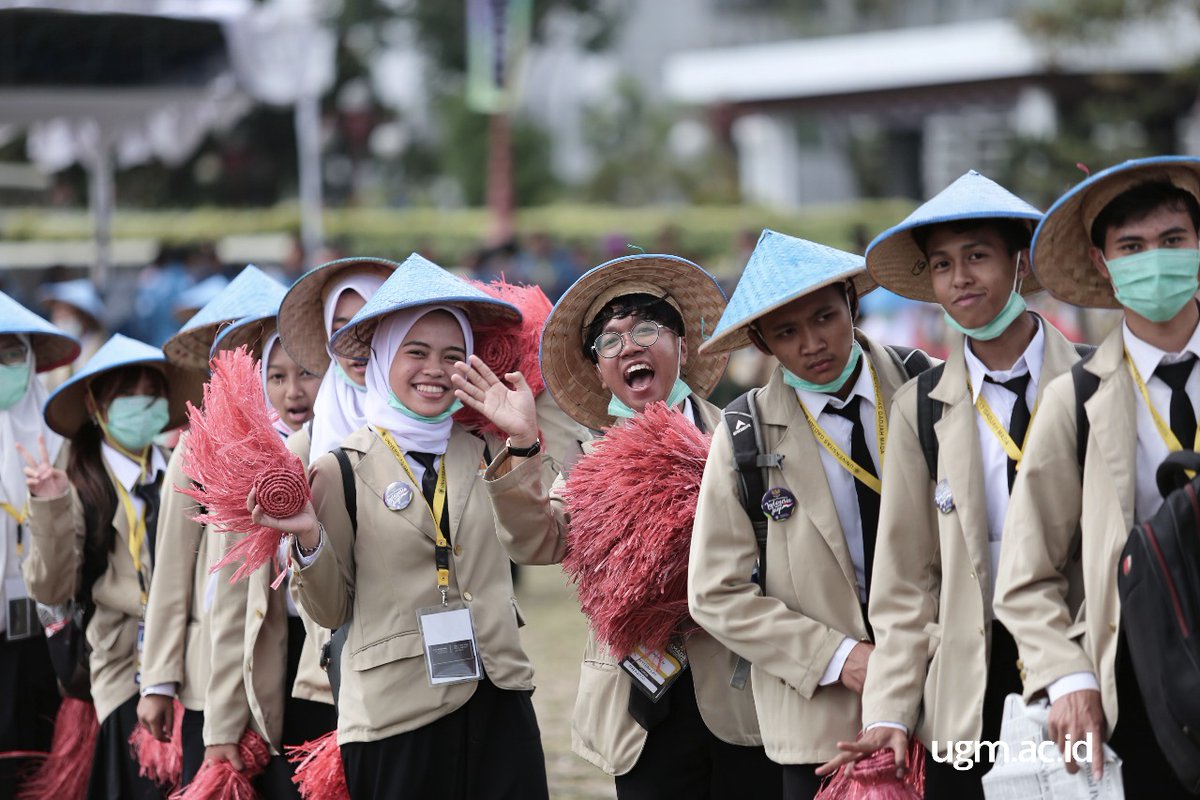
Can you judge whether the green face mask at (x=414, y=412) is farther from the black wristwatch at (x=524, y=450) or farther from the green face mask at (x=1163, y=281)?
the green face mask at (x=1163, y=281)

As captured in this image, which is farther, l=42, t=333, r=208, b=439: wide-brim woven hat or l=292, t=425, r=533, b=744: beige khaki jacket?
l=42, t=333, r=208, b=439: wide-brim woven hat

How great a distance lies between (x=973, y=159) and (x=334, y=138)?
16.1 m

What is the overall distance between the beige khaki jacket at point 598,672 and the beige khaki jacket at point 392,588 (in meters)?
0.20

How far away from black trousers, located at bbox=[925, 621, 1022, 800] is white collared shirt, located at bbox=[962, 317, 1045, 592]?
0.09 metres

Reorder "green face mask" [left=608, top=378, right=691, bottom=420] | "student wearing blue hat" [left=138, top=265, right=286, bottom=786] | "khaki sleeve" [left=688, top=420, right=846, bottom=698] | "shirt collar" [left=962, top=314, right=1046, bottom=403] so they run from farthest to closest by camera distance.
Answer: "student wearing blue hat" [left=138, top=265, right=286, bottom=786] → "green face mask" [left=608, top=378, right=691, bottom=420] → "khaki sleeve" [left=688, top=420, right=846, bottom=698] → "shirt collar" [left=962, top=314, right=1046, bottom=403]

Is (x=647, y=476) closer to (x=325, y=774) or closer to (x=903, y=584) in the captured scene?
(x=903, y=584)

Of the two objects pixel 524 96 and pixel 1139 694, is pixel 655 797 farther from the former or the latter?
pixel 524 96

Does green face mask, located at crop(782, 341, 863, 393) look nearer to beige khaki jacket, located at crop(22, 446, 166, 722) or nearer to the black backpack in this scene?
the black backpack

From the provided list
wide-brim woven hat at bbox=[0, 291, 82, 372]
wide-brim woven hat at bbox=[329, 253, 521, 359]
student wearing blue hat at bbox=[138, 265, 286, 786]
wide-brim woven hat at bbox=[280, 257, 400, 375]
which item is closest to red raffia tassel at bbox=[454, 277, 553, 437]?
wide-brim woven hat at bbox=[329, 253, 521, 359]

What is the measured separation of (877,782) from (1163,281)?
51.4 inches

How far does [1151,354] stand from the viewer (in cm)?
334

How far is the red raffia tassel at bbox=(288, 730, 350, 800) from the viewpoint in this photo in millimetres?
4566

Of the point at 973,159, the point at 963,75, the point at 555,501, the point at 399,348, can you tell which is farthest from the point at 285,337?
the point at 973,159

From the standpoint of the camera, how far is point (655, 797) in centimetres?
437
